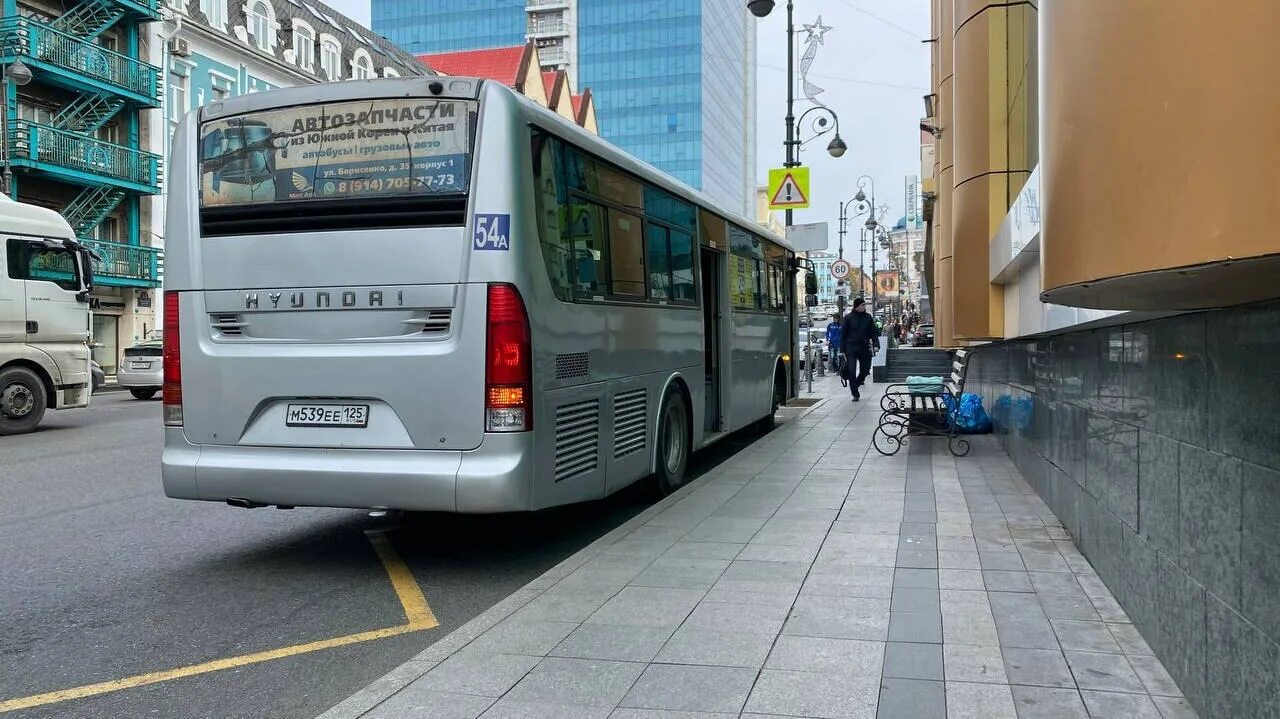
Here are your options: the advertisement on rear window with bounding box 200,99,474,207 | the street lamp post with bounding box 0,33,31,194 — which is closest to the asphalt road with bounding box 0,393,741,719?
the advertisement on rear window with bounding box 200,99,474,207

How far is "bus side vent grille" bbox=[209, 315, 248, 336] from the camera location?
18.9 ft

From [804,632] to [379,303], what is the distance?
3.00 m

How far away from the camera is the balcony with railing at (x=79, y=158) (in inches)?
1070

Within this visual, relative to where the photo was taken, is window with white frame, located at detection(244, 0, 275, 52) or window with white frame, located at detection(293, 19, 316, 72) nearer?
window with white frame, located at detection(244, 0, 275, 52)

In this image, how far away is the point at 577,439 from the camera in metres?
6.16

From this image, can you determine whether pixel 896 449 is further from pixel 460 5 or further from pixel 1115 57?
pixel 460 5

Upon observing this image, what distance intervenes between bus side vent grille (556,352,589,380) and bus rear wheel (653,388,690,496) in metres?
1.78

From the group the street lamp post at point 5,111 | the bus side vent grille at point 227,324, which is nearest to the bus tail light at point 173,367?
the bus side vent grille at point 227,324

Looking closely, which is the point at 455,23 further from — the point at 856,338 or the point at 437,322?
the point at 437,322

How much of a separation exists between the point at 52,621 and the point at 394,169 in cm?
303

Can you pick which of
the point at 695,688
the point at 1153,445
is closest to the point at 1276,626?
the point at 1153,445

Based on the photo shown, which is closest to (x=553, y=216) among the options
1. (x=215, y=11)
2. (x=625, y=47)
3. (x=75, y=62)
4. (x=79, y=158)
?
(x=79, y=158)

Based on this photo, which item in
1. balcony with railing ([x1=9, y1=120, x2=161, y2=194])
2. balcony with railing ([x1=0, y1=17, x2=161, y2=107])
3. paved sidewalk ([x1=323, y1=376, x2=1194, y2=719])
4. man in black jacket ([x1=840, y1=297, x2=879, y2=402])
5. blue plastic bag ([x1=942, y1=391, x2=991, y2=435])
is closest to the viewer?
paved sidewalk ([x1=323, y1=376, x2=1194, y2=719])

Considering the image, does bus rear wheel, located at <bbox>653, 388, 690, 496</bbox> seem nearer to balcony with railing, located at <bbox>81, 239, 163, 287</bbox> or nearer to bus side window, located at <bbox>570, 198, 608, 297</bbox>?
bus side window, located at <bbox>570, 198, 608, 297</bbox>
